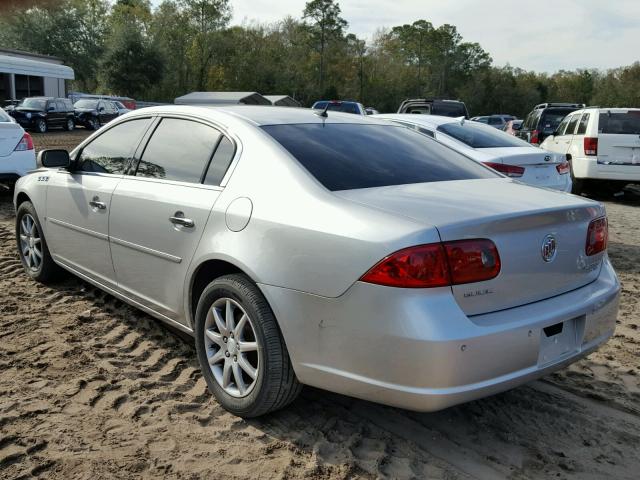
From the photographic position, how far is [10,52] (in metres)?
45.5

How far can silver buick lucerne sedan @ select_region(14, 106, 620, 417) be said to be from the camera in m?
2.57

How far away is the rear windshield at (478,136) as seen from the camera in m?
8.13

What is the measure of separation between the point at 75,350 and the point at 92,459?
1.34m

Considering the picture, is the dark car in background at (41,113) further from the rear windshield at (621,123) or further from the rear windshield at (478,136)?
the rear windshield at (478,136)

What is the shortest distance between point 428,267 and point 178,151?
1.88m

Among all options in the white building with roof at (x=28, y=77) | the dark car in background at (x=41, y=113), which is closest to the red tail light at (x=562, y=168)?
the dark car in background at (x=41, y=113)

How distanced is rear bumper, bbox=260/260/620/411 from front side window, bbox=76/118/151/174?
1822mm

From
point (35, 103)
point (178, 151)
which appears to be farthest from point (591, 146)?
point (35, 103)

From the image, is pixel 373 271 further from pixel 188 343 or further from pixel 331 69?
pixel 331 69

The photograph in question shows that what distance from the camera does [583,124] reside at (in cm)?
1198

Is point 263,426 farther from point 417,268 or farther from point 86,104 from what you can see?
point 86,104

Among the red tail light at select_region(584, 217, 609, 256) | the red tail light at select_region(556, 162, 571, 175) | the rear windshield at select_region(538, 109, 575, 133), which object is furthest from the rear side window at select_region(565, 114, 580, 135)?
the red tail light at select_region(584, 217, 609, 256)

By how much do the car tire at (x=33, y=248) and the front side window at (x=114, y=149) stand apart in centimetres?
95

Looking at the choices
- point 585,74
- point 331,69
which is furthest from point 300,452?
point 585,74
